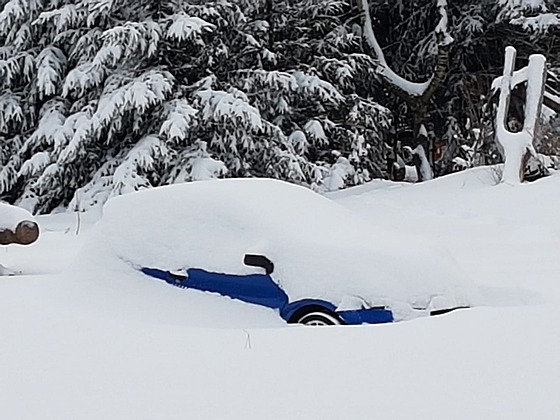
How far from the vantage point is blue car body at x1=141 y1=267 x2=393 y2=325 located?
13.4ft

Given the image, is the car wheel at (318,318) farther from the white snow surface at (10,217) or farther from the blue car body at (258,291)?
the white snow surface at (10,217)

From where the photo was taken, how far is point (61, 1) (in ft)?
41.5

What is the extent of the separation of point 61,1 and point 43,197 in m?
3.58

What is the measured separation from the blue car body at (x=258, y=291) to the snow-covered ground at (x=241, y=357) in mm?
58

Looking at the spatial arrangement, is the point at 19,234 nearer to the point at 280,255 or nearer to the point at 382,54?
the point at 280,255

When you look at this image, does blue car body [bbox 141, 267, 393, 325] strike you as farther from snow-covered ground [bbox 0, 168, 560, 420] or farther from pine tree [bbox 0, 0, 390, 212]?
pine tree [bbox 0, 0, 390, 212]

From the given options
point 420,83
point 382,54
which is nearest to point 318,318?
point 382,54

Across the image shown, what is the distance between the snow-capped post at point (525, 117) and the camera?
9.87m

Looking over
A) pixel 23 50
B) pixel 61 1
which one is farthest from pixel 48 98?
pixel 61 1

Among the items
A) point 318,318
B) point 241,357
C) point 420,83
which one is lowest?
point 420,83

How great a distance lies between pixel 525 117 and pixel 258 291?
722 centimetres

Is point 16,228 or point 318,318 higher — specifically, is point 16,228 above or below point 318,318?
below

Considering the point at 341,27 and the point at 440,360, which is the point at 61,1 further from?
the point at 440,360

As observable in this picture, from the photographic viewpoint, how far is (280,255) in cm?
431
